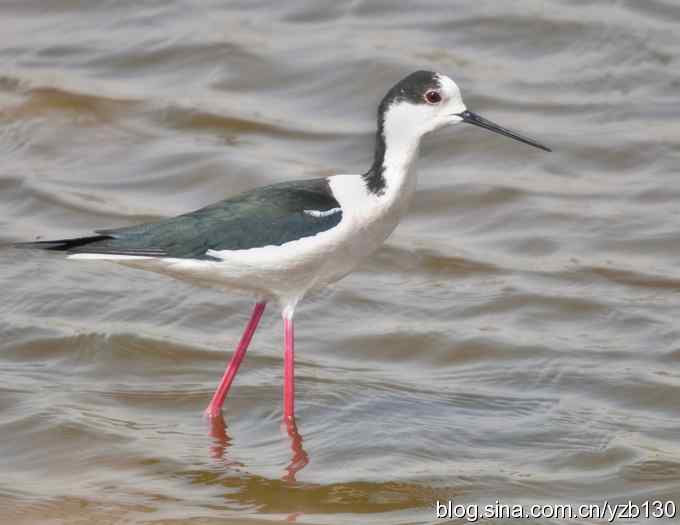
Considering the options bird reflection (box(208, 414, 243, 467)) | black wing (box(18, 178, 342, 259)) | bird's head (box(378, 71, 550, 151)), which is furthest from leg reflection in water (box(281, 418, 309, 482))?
bird's head (box(378, 71, 550, 151))

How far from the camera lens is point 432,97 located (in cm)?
723

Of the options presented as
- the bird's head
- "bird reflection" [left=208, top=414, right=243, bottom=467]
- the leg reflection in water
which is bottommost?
"bird reflection" [left=208, top=414, right=243, bottom=467]

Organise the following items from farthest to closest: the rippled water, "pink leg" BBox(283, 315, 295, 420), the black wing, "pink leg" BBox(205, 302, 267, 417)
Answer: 1. "pink leg" BBox(205, 302, 267, 417)
2. "pink leg" BBox(283, 315, 295, 420)
3. the black wing
4. the rippled water

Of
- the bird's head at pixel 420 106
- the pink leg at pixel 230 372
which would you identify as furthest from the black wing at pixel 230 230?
the pink leg at pixel 230 372

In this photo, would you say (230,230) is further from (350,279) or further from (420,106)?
(350,279)

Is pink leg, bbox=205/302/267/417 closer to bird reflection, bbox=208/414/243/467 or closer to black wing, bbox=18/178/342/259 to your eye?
bird reflection, bbox=208/414/243/467

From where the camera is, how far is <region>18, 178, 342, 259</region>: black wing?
6984 mm

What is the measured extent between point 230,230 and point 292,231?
0.29 meters

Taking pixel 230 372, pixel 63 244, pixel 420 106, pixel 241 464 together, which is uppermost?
pixel 420 106

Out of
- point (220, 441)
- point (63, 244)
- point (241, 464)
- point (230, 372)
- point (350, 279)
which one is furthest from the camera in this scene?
point (350, 279)

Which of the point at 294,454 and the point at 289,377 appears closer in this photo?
the point at 294,454

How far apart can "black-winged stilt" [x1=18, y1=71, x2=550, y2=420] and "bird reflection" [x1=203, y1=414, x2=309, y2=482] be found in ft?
0.24

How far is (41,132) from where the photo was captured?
11.2 meters

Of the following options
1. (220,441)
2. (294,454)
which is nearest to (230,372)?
(220,441)
